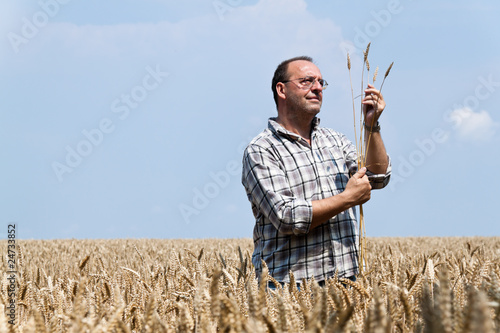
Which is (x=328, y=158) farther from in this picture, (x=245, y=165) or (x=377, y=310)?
(x=377, y=310)

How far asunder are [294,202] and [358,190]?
0.41 m

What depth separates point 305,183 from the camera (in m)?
3.60

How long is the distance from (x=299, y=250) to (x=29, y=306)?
179 centimetres

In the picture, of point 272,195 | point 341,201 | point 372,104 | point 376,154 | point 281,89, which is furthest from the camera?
point 281,89

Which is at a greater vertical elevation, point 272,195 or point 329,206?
point 272,195

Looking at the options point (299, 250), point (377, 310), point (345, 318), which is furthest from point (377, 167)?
point (377, 310)

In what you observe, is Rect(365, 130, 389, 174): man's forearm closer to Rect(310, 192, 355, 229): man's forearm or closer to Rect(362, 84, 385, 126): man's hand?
Rect(362, 84, 385, 126): man's hand

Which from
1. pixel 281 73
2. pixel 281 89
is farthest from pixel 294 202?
pixel 281 73

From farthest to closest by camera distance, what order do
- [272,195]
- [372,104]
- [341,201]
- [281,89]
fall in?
[281,89], [372,104], [272,195], [341,201]

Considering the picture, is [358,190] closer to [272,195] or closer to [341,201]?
[341,201]

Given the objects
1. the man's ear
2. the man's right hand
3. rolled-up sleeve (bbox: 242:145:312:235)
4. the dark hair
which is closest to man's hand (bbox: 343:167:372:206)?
the man's right hand

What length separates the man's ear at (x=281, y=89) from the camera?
3.91 m

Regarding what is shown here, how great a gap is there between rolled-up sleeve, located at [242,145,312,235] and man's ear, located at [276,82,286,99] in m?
0.53

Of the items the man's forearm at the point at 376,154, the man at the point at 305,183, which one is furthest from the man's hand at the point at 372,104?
the man's forearm at the point at 376,154
